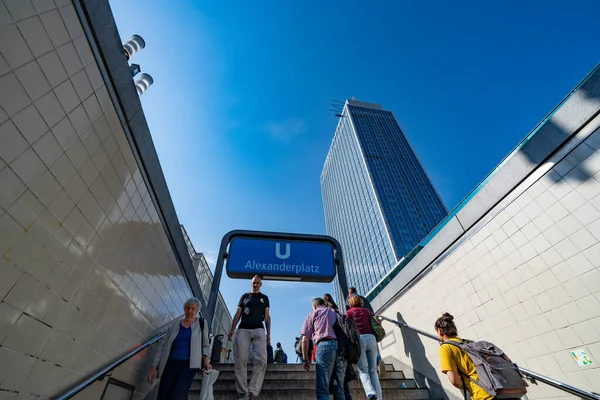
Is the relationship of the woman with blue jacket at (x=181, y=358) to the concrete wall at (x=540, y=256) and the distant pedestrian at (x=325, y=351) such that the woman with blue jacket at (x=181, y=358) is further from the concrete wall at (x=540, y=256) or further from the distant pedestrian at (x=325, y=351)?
the concrete wall at (x=540, y=256)

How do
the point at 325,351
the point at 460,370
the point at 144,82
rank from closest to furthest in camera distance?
the point at 460,370 → the point at 325,351 → the point at 144,82

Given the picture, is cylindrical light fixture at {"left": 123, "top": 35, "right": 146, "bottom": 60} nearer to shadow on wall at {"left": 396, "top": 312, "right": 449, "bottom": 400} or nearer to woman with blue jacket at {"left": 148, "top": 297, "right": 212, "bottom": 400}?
woman with blue jacket at {"left": 148, "top": 297, "right": 212, "bottom": 400}

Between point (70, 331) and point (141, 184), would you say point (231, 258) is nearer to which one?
point (141, 184)

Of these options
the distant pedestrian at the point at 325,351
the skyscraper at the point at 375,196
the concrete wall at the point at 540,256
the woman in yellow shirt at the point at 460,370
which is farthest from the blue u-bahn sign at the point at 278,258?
the skyscraper at the point at 375,196

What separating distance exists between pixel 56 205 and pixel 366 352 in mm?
3904

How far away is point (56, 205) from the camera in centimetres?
186

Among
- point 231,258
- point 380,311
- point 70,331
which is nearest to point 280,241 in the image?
point 231,258

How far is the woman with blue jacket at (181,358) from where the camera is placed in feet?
10.1

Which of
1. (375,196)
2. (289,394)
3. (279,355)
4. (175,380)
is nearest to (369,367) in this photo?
(289,394)

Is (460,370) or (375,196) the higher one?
(375,196)

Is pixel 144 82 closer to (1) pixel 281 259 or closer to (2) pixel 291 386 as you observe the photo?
(1) pixel 281 259

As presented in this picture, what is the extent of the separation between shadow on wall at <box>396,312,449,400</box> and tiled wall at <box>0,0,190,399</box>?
4.28 meters

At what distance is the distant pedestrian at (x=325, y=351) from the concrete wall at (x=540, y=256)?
1.72m

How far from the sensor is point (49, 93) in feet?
5.78
